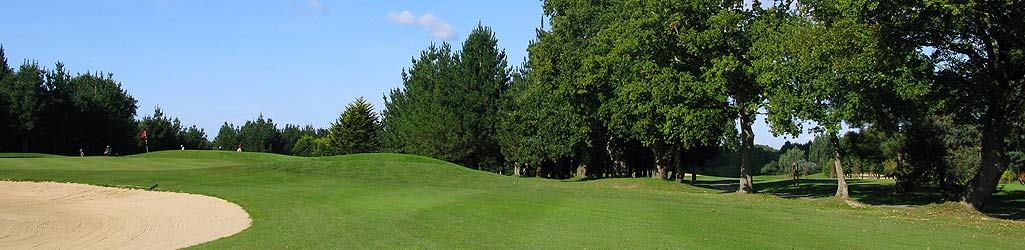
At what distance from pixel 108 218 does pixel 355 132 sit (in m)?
76.2

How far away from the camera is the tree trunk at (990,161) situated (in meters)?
25.9

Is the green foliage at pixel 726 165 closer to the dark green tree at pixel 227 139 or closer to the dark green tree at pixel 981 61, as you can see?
the dark green tree at pixel 227 139

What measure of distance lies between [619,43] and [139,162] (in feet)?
88.4

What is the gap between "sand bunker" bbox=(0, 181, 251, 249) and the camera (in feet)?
52.0

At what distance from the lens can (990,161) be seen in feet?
85.3

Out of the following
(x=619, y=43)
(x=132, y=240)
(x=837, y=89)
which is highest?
(x=619, y=43)

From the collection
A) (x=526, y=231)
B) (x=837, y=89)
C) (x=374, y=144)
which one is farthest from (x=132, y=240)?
(x=374, y=144)

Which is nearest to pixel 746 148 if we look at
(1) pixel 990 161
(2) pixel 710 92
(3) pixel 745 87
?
(3) pixel 745 87

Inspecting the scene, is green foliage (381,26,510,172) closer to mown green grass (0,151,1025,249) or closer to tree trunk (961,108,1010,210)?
mown green grass (0,151,1025,249)

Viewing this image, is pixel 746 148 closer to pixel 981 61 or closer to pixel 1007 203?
pixel 1007 203

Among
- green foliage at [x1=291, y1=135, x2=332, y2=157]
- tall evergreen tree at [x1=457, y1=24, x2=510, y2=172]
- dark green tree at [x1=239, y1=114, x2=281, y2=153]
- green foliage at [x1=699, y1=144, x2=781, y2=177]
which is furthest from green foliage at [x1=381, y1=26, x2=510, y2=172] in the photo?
green foliage at [x1=699, y1=144, x2=781, y2=177]

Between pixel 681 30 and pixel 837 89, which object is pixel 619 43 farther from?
pixel 837 89

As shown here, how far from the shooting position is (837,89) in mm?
28406

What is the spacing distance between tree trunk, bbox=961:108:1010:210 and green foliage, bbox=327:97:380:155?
253 ft
